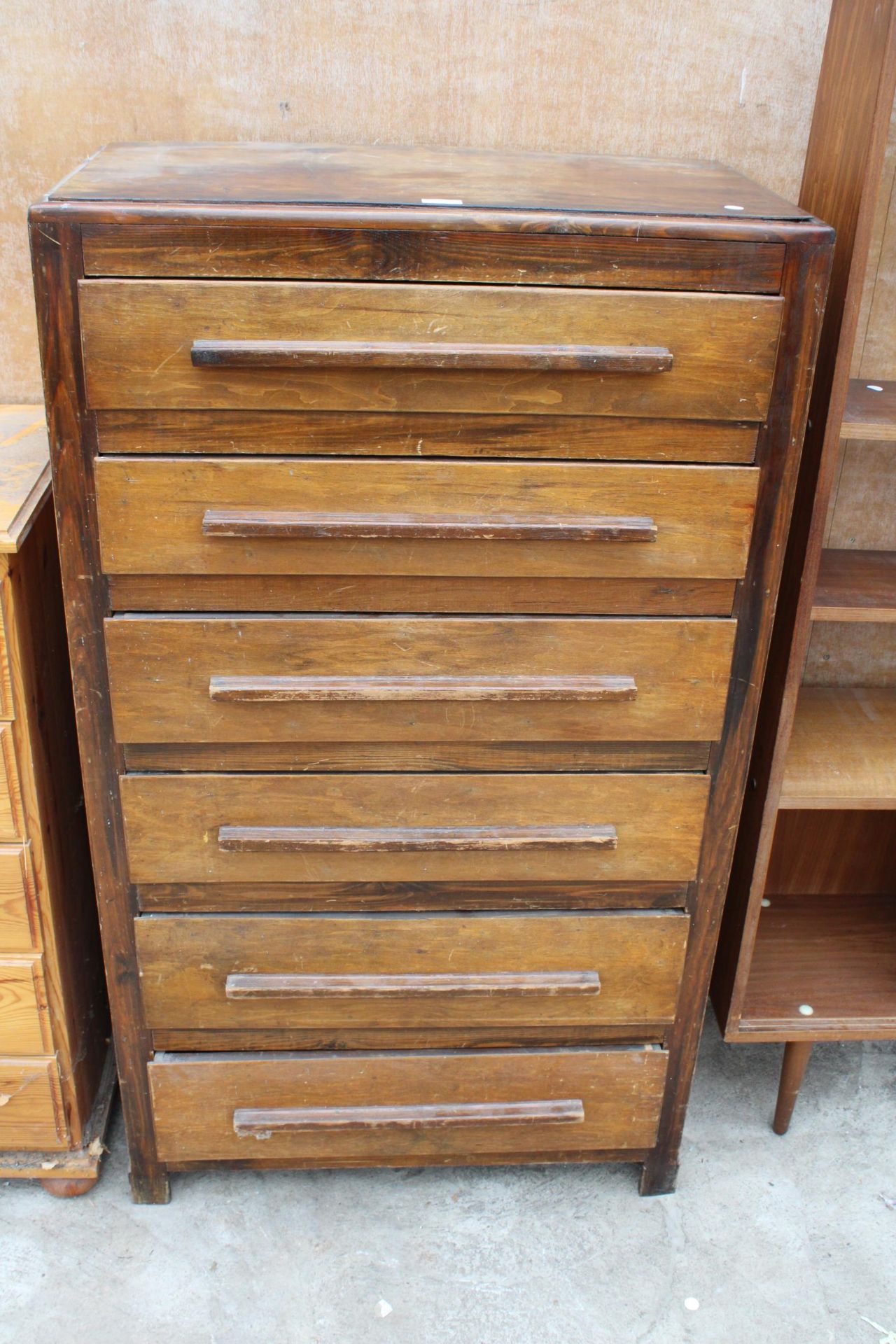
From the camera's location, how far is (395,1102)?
165cm

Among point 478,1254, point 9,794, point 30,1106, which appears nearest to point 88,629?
point 9,794

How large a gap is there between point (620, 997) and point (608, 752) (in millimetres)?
396

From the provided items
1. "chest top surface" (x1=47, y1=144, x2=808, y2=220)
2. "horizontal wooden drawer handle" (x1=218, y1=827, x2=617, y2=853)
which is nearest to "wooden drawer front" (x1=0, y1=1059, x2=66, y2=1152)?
"horizontal wooden drawer handle" (x1=218, y1=827, x2=617, y2=853)

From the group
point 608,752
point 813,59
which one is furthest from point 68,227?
point 813,59

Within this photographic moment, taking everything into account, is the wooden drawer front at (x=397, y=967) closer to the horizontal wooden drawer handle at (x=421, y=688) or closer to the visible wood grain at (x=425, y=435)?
the horizontal wooden drawer handle at (x=421, y=688)

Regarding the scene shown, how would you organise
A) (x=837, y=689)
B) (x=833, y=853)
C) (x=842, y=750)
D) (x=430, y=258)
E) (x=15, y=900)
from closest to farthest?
(x=430, y=258)
(x=15, y=900)
(x=842, y=750)
(x=837, y=689)
(x=833, y=853)

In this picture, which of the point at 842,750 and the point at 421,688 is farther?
the point at 842,750

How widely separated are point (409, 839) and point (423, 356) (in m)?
0.63

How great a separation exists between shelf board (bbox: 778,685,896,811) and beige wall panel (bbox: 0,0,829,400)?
91 centimetres

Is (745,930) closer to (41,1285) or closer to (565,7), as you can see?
(41,1285)

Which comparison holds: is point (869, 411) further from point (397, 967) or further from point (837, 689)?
point (397, 967)

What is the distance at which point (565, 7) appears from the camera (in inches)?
65.8

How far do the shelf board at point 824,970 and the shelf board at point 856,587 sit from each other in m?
Result: 0.64

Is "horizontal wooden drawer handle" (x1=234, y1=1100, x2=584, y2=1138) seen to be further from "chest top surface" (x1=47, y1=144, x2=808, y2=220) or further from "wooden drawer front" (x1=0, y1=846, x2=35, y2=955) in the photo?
"chest top surface" (x1=47, y1=144, x2=808, y2=220)
